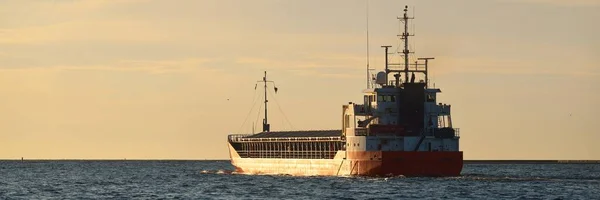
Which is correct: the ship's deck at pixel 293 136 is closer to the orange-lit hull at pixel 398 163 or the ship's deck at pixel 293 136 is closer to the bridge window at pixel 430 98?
the orange-lit hull at pixel 398 163

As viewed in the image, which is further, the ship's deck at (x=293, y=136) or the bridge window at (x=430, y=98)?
the ship's deck at (x=293, y=136)

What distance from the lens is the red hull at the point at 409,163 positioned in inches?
4498

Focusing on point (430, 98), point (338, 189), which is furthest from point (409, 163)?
point (338, 189)

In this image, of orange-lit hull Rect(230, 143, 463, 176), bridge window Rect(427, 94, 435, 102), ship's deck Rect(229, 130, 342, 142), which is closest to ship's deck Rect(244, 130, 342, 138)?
ship's deck Rect(229, 130, 342, 142)

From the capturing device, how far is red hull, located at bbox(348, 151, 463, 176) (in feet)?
375

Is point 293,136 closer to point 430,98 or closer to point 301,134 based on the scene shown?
point 301,134

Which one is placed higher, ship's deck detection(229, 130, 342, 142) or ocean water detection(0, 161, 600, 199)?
ship's deck detection(229, 130, 342, 142)

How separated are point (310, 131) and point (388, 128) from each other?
3053 cm

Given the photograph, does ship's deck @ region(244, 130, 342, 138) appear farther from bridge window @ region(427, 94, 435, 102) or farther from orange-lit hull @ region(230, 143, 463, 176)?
bridge window @ region(427, 94, 435, 102)

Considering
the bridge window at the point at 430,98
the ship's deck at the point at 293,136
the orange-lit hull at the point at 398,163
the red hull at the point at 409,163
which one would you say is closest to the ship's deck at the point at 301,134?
the ship's deck at the point at 293,136

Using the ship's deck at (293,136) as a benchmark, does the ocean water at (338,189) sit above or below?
below

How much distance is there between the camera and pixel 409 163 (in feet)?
376

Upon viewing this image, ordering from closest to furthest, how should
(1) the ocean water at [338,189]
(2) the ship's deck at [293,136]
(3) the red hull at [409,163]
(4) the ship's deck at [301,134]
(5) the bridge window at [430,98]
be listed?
(1) the ocean water at [338,189]
(3) the red hull at [409,163]
(5) the bridge window at [430,98]
(2) the ship's deck at [293,136]
(4) the ship's deck at [301,134]

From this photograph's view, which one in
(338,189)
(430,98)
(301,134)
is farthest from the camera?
(301,134)
